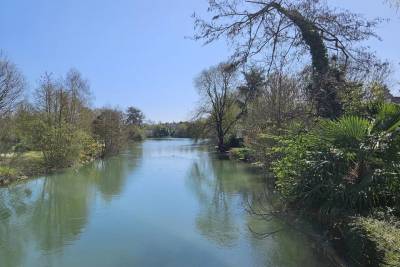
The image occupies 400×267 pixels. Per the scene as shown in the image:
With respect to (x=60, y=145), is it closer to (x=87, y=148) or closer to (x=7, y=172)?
(x=7, y=172)

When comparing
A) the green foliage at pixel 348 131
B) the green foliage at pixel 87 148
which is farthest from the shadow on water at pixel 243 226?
the green foliage at pixel 87 148

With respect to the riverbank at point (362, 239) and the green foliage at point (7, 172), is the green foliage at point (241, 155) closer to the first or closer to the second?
the green foliage at point (7, 172)

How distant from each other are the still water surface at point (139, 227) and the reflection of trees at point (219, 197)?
0.03m

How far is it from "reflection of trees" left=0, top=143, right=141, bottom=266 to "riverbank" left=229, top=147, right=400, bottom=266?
5.42 m

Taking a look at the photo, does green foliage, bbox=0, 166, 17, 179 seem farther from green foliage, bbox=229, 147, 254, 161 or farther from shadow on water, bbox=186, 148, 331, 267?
green foliage, bbox=229, 147, 254, 161

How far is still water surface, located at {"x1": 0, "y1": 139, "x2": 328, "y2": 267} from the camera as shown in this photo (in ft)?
26.1

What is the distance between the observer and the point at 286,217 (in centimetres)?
789

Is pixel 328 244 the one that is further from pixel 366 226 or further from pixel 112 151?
pixel 112 151

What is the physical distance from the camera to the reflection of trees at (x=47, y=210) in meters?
9.16

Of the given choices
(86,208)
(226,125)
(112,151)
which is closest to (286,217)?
(86,208)

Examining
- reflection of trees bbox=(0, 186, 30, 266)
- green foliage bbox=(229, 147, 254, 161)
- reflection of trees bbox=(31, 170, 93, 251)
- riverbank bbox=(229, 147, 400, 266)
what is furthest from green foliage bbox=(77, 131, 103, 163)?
riverbank bbox=(229, 147, 400, 266)

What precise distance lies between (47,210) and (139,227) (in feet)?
13.9

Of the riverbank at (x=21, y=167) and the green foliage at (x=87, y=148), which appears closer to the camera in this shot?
the riverbank at (x=21, y=167)

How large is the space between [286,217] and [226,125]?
36649 mm
